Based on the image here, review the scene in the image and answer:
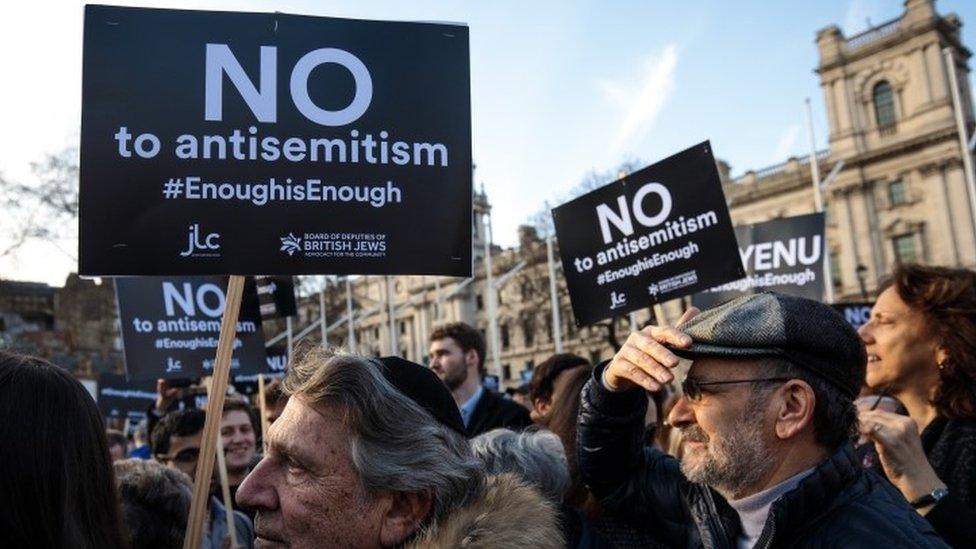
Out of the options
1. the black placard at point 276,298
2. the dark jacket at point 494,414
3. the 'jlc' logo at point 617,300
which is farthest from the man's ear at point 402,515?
the black placard at point 276,298

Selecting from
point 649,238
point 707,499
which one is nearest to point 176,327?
point 649,238

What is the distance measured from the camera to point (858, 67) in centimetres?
5031

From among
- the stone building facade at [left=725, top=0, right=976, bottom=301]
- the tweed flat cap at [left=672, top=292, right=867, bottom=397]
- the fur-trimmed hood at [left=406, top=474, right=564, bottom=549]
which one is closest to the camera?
the fur-trimmed hood at [left=406, top=474, right=564, bottom=549]

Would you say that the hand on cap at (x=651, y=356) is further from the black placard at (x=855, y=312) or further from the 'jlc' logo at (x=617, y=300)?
the black placard at (x=855, y=312)

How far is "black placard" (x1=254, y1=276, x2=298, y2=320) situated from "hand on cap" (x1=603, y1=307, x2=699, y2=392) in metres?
4.02

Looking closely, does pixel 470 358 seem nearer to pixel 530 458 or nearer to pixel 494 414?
pixel 494 414

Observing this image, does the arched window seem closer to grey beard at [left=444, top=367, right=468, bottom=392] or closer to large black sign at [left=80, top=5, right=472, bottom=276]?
grey beard at [left=444, top=367, right=468, bottom=392]

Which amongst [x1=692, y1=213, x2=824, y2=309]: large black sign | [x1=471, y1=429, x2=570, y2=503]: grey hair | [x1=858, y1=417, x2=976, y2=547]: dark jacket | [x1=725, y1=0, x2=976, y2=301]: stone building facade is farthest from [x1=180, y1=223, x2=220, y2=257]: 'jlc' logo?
[x1=725, y1=0, x2=976, y2=301]: stone building facade

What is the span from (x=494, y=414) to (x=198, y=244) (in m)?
3.62

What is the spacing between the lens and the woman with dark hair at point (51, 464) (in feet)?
6.10

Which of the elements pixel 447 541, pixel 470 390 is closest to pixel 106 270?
pixel 447 541

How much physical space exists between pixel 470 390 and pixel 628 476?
3.67 meters

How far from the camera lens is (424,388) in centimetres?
214

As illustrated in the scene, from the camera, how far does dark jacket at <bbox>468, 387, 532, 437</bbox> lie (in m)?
6.04
